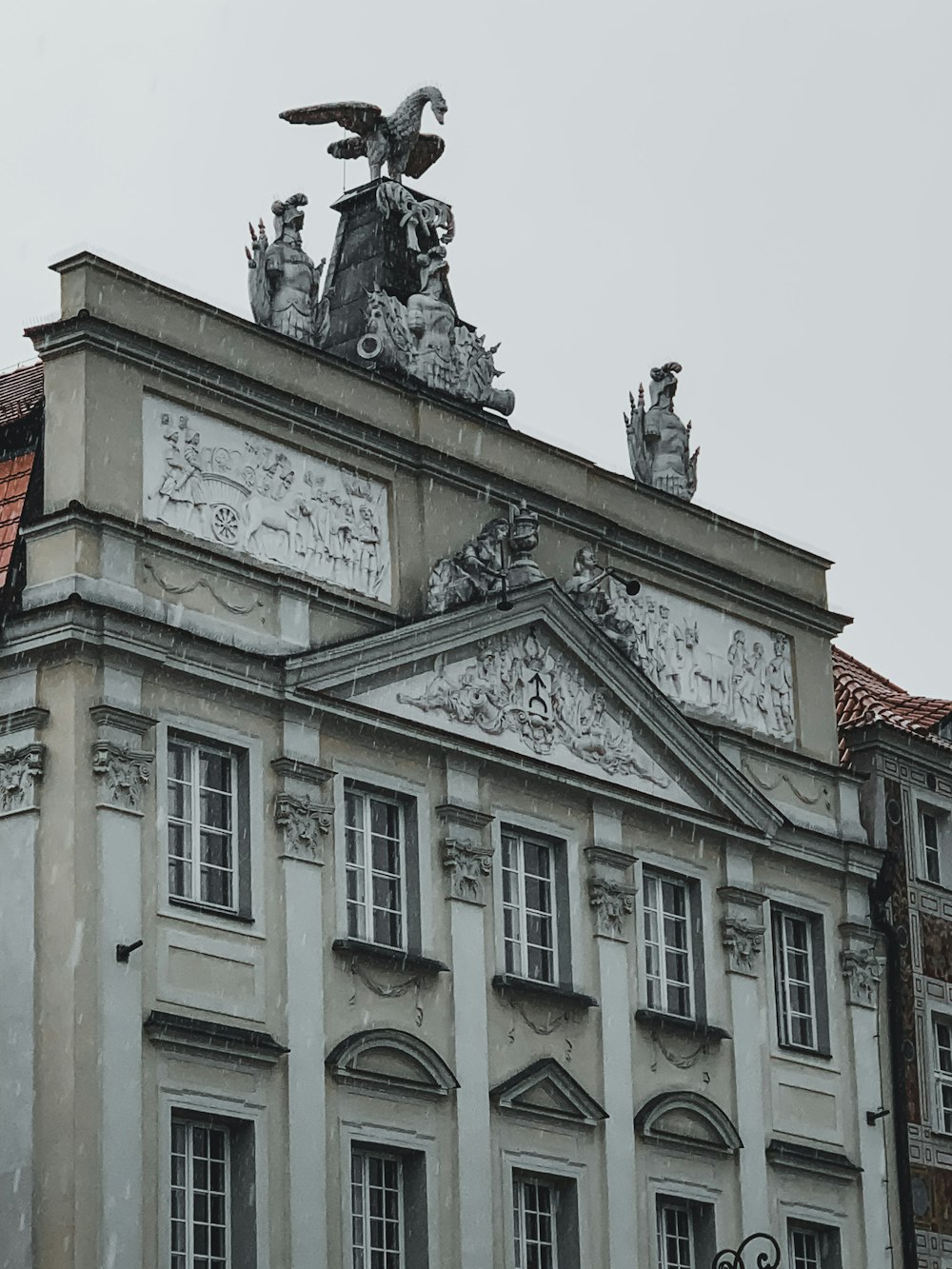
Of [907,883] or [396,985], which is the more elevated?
[907,883]

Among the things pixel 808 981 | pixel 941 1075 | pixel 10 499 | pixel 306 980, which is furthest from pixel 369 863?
pixel 941 1075

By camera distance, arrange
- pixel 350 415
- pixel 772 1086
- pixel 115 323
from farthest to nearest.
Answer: pixel 772 1086
pixel 350 415
pixel 115 323

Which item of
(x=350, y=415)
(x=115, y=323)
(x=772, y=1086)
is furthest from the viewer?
(x=772, y=1086)

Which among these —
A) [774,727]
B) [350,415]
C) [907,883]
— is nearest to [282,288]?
[350,415]

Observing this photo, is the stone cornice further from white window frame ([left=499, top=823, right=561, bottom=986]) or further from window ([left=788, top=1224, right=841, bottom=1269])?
window ([left=788, top=1224, right=841, bottom=1269])

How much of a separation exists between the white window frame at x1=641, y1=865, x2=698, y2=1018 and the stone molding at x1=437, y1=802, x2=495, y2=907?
2.95m

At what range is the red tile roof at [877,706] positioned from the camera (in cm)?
4056

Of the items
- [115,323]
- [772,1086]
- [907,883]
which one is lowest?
[772,1086]

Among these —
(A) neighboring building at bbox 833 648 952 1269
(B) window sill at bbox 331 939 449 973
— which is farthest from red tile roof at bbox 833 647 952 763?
(B) window sill at bbox 331 939 449 973

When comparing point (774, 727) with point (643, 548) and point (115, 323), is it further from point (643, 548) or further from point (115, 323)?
A: point (115, 323)

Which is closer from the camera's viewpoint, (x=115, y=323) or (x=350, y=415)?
(x=115, y=323)

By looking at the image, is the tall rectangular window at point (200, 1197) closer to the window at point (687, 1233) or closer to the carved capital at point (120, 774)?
the carved capital at point (120, 774)

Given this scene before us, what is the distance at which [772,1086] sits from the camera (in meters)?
36.5

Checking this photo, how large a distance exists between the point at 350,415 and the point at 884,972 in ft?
34.8
